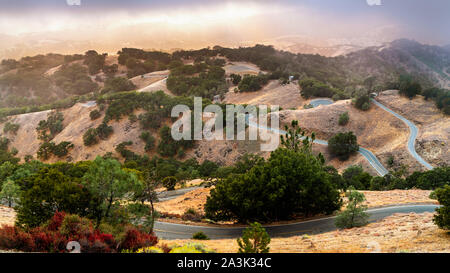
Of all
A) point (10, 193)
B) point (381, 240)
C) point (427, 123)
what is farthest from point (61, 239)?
point (427, 123)

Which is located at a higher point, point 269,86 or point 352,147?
point 269,86

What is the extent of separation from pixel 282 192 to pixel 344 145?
3324cm

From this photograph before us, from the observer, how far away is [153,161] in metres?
50.0

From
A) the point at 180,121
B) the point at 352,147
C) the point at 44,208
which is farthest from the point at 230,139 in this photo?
the point at 44,208

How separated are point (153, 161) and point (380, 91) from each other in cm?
4504

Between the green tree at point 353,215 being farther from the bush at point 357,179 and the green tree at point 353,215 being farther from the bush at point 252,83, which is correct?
the bush at point 252,83

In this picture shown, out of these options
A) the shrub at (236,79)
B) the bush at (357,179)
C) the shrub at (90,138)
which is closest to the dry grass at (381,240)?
the bush at (357,179)

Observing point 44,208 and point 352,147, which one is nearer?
point 44,208

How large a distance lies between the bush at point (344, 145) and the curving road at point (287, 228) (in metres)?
29.4

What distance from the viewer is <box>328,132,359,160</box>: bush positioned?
48656 mm

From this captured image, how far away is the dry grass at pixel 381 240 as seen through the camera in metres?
10.9

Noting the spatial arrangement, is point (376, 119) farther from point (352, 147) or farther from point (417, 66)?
point (417, 66)

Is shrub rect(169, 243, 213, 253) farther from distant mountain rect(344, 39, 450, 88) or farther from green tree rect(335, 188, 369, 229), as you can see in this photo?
distant mountain rect(344, 39, 450, 88)
